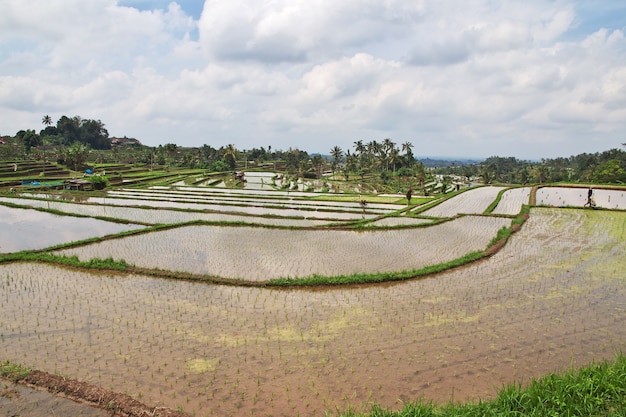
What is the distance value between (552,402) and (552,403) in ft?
0.04

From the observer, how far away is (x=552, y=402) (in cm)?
400

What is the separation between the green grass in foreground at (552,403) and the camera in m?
3.87

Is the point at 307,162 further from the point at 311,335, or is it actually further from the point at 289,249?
the point at 311,335

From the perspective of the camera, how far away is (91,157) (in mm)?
62875

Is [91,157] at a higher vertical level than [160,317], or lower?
higher

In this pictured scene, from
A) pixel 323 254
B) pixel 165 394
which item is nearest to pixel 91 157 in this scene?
pixel 323 254

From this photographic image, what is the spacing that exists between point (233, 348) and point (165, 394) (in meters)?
1.25

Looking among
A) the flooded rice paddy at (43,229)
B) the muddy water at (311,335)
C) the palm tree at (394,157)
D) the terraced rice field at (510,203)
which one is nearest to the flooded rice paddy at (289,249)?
the muddy water at (311,335)

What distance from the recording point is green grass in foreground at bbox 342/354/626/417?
3.87 m

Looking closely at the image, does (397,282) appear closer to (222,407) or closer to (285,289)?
(285,289)

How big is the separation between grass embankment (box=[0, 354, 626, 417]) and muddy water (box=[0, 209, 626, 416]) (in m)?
0.53

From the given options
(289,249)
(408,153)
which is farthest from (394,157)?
(289,249)

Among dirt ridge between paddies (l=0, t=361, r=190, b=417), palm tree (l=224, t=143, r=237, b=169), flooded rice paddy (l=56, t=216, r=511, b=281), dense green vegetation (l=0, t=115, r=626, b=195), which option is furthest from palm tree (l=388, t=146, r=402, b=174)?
dirt ridge between paddies (l=0, t=361, r=190, b=417)

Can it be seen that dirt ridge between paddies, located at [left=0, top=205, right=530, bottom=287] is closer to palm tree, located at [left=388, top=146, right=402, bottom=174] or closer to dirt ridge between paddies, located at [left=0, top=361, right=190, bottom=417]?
dirt ridge between paddies, located at [left=0, top=361, right=190, bottom=417]
